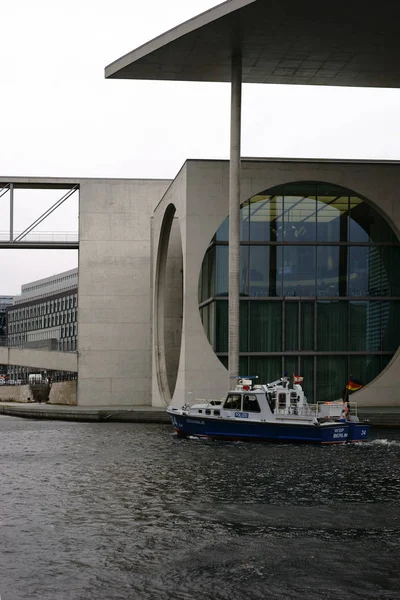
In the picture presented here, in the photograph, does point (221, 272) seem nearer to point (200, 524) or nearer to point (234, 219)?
point (234, 219)

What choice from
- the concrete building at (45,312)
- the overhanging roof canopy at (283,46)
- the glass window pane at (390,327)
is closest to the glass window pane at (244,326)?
the glass window pane at (390,327)

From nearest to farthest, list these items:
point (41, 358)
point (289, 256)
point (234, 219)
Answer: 1. point (234, 219)
2. point (289, 256)
3. point (41, 358)

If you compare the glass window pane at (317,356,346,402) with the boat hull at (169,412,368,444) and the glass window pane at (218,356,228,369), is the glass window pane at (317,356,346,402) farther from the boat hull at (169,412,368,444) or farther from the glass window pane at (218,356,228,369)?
the boat hull at (169,412,368,444)

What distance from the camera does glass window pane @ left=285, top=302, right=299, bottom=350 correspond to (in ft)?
166

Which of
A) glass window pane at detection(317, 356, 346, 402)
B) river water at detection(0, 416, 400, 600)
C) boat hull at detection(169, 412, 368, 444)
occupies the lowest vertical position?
river water at detection(0, 416, 400, 600)

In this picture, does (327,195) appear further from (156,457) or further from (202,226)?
(156,457)

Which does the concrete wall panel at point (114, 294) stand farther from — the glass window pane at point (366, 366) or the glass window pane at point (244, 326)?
the glass window pane at point (366, 366)

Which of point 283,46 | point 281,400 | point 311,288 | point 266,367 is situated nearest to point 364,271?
point 311,288

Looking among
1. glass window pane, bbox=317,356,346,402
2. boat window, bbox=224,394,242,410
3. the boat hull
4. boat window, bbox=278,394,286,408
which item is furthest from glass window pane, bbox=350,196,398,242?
boat window, bbox=224,394,242,410

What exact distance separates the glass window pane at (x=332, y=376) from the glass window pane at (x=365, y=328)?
3.28 ft

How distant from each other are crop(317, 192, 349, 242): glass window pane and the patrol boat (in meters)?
13.7

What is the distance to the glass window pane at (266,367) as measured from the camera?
166 ft

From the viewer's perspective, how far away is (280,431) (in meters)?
36.8

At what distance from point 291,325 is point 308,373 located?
2481mm
